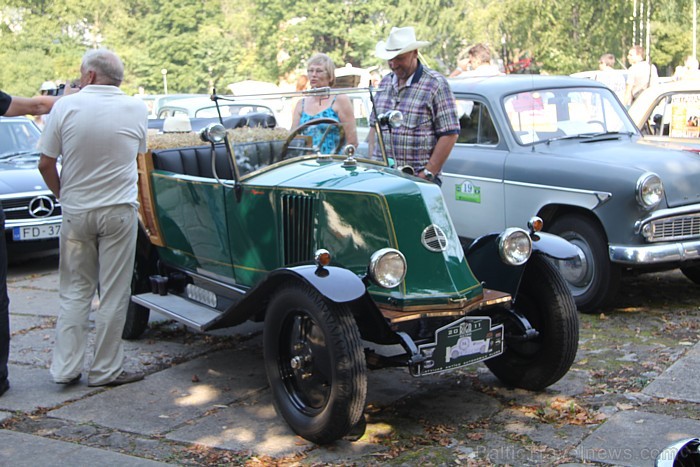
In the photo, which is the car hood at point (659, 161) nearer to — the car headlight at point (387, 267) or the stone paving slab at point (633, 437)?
the stone paving slab at point (633, 437)

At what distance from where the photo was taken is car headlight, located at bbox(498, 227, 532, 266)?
4.79m

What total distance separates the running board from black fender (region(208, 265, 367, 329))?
0.31m

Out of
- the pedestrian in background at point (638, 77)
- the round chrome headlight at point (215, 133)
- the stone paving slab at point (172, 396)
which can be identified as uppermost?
the pedestrian in background at point (638, 77)

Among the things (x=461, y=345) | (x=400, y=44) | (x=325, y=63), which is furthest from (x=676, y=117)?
(x=461, y=345)

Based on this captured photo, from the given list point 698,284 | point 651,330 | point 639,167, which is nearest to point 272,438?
point 651,330

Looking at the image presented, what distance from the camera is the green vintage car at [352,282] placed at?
168 inches

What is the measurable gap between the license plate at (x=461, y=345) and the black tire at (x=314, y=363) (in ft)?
1.26

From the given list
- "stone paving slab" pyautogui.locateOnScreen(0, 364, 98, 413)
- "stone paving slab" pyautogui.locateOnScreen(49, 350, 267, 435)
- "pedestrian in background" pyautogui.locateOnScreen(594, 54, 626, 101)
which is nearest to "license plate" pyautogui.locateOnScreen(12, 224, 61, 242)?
"stone paving slab" pyautogui.locateOnScreen(0, 364, 98, 413)

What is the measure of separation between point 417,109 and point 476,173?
1737mm

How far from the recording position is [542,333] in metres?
4.94

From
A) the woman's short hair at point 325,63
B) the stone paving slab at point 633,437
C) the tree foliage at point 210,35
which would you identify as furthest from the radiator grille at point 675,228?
the tree foliage at point 210,35

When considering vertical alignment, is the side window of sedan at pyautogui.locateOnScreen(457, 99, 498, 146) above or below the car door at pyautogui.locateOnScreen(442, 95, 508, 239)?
above

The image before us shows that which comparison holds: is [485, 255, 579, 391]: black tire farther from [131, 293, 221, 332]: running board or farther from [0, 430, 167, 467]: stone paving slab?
[0, 430, 167, 467]: stone paving slab

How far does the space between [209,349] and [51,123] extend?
2.05 metres
